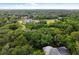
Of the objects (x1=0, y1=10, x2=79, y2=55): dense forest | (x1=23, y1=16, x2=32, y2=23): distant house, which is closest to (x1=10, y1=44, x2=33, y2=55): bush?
(x1=0, y1=10, x2=79, y2=55): dense forest

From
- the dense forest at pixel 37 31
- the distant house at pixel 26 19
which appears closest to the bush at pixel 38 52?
the dense forest at pixel 37 31

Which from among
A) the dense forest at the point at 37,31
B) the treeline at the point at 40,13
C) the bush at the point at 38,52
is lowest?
the bush at the point at 38,52

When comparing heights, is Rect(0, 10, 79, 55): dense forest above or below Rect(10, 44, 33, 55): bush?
above

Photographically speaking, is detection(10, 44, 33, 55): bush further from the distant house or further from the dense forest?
the distant house

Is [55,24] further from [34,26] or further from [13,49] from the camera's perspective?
[13,49]

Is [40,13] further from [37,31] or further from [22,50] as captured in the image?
[22,50]

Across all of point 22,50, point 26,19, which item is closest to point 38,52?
point 22,50

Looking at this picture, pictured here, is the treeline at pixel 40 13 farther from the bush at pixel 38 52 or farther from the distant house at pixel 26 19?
the bush at pixel 38 52
